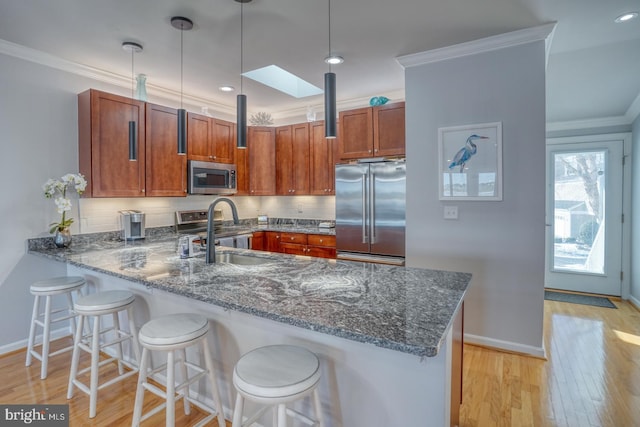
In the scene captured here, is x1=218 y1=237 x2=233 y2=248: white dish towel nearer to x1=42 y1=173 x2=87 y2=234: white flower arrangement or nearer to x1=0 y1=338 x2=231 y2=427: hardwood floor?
x1=42 y1=173 x2=87 y2=234: white flower arrangement

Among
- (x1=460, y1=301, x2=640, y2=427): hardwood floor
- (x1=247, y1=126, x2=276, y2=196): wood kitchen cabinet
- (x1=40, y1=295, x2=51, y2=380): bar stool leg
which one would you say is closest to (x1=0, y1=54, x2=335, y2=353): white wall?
(x1=40, y1=295, x2=51, y2=380): bar stool leg

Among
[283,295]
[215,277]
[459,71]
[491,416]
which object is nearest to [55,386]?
[215,277]

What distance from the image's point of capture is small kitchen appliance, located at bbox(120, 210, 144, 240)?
3.46 m

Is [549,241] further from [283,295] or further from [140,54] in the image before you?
[140,54]

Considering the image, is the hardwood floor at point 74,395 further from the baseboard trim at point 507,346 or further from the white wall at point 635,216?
the white wall at point 635,216

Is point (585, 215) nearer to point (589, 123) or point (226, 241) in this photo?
point (589, 123)

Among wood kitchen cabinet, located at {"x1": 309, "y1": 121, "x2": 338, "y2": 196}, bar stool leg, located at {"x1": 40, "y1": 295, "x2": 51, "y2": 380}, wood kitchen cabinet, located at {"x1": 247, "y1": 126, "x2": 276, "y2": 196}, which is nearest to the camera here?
bar stool leg, located at {"x1": 40, "y1": 295, "x2": 51, "y2": 380}

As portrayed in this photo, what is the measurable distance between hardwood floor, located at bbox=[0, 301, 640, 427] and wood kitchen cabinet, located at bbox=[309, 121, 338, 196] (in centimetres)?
251

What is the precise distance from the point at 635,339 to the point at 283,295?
359cm

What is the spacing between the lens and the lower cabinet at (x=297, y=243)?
4062 millimetres

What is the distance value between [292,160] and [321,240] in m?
1.33

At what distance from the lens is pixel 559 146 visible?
4.81 m

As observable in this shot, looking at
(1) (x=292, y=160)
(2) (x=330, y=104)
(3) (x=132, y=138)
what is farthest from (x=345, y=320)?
(1) (x=292, y=160)

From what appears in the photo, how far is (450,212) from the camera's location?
2998 millimetres
